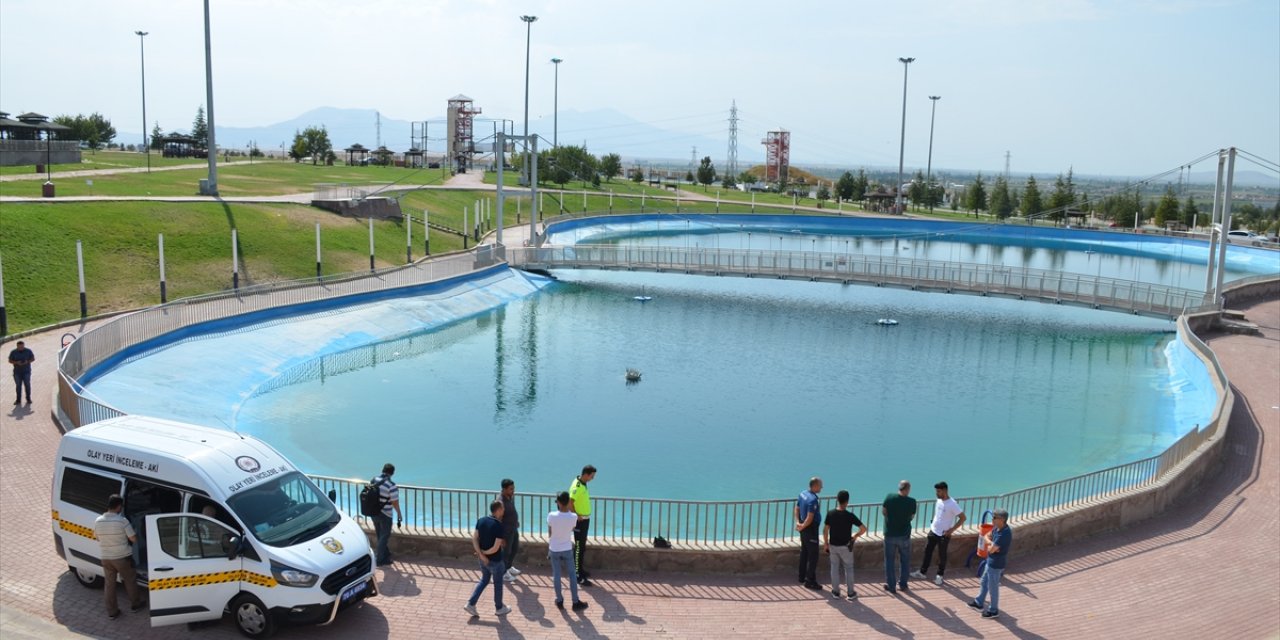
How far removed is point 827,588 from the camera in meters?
14.9

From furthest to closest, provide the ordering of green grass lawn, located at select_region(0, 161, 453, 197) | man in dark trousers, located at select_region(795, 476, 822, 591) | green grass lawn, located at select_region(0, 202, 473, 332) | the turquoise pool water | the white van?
green grass lawn, located at select_region(0, 161, 453, 197), green grass lawn, located at select_region(0, 202, 473, 332), the turquoise pool water, man in dark trousers, located at select_region(795, 476, 822, 591), the white van

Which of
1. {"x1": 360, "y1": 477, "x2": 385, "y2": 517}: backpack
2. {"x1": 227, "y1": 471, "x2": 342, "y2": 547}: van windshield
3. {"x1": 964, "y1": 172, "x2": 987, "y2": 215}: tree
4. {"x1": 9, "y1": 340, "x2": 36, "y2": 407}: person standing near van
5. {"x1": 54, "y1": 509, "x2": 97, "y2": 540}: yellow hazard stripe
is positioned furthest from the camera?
{"x1": 964, "y1": 172, "x2": 987, "y2": 215}: tree

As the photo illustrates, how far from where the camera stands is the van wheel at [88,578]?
44.0 ft

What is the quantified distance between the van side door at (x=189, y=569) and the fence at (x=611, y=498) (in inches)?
106

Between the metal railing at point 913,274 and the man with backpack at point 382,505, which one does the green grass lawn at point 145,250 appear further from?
the man with backpack at point 382,505

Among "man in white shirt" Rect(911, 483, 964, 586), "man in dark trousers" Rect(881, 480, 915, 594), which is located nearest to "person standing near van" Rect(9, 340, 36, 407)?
"man in dark trousers" Rect(881, 480, 915, 594)

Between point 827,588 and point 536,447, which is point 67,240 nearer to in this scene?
point 536,447

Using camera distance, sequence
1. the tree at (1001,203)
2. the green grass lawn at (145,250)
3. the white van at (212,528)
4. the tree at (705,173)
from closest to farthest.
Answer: the white van at (212,528) → the green grass lawn at (145,250) → the tree at (1001,203) → the tree at (705,173)

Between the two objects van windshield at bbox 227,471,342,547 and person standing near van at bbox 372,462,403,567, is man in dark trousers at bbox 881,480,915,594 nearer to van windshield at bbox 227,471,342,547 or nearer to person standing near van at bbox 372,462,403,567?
person standing near van at bbox 372,462,403,567

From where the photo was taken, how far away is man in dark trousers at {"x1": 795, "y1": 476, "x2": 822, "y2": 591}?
1433cm

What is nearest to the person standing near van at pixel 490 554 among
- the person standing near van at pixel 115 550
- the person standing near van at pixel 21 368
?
the person standing near van at pixel 115 550

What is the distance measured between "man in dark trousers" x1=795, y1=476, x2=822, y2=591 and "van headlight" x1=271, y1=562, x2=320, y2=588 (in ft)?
22.7

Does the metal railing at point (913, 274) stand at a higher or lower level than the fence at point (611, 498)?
higher

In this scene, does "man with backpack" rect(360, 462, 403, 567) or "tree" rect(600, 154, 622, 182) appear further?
"tree" rect(600, 154, 622, 182)
